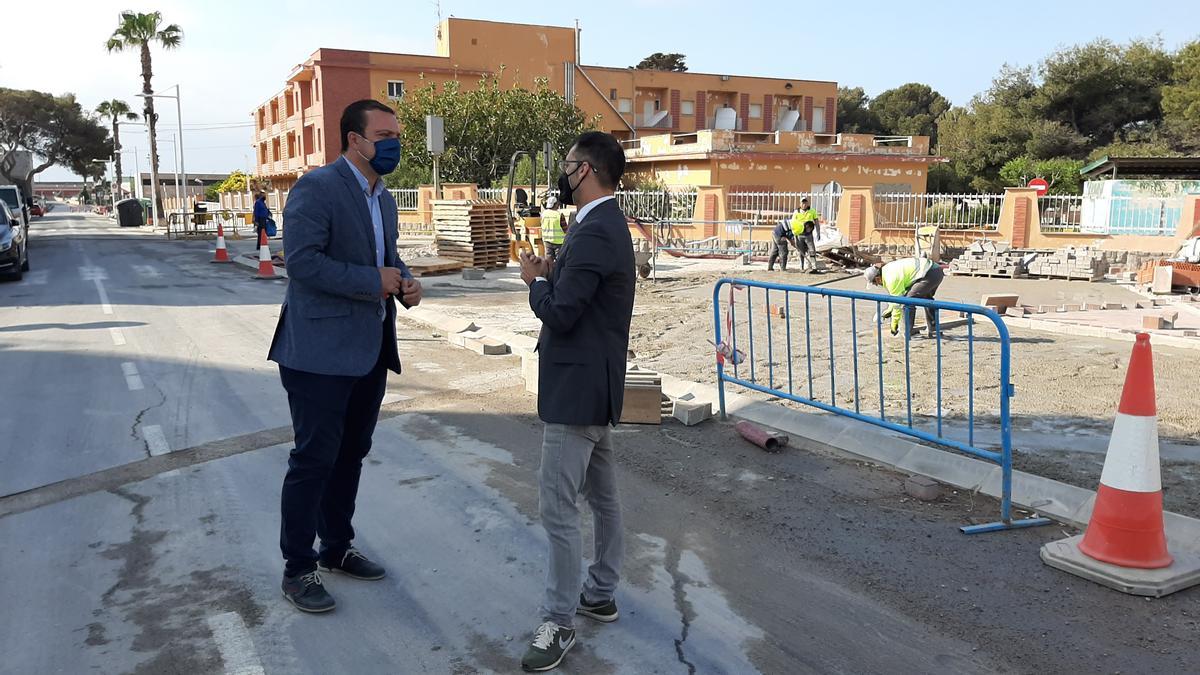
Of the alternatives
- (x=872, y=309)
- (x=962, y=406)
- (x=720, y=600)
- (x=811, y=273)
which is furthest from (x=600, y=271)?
(x=811, y=273)

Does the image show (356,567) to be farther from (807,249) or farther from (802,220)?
(807,249)

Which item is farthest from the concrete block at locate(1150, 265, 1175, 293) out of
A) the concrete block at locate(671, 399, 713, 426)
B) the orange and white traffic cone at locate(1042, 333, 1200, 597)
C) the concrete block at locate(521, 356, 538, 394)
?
the orange and white traffic cone at locate(1042, 333, 1200, 597)

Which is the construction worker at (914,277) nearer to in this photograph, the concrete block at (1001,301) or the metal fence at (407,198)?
the concrete block at (1001,301)

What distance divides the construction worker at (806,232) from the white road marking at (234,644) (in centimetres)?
1752

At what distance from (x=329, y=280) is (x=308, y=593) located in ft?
4.38

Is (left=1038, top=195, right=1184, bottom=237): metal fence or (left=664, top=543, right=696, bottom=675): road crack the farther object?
(left=1038, top=195, right=1184, bottom=237): metal fence

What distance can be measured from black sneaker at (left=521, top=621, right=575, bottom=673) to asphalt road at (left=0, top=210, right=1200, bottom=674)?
77 mm

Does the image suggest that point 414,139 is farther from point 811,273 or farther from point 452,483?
point 452,483

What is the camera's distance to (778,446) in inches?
241

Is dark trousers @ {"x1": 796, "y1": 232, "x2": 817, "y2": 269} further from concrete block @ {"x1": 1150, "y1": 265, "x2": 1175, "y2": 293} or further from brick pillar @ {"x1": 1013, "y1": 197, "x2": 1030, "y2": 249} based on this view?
brick pillar @ {"x1": 1013, "y1": 197, "x2": 1030, "y2": 249}

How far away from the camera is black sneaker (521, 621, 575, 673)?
3.25m

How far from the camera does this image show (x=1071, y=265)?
1938cm

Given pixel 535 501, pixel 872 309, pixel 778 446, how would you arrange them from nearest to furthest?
pixel 535 501 → pixel 778 446 → pixel 872 309

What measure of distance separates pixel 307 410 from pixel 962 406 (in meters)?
5.60
